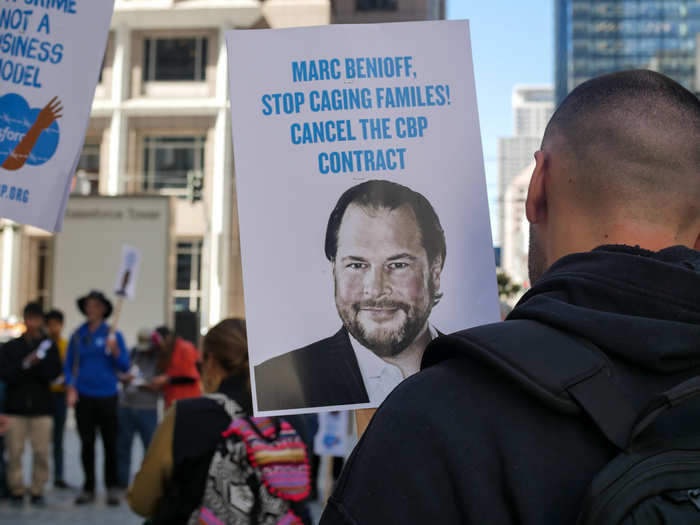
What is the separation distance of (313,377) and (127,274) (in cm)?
782

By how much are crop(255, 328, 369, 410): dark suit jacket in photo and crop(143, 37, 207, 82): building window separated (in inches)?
1155

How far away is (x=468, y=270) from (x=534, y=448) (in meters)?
0.72

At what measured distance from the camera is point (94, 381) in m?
8.43

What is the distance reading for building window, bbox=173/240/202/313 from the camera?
29031 mm

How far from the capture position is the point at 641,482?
1.01 metres

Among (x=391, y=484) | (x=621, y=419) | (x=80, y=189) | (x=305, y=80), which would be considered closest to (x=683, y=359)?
(x=621, y=419)

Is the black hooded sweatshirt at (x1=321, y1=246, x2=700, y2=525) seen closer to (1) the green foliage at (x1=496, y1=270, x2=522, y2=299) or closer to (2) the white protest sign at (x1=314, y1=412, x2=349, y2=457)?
(2) the white protest sign at (x1=314, y1=412, x2=349, y2=457)

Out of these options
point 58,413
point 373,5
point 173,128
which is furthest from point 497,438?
point 373,5

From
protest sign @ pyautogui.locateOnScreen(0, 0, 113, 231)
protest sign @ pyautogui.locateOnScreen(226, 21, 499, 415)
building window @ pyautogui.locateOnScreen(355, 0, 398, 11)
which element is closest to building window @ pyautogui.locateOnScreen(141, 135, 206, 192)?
building window @ pyautogui.locateOnScreen(355, 0, 398, 11)

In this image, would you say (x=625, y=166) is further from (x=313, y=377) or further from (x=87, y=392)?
(x=87, y=392)

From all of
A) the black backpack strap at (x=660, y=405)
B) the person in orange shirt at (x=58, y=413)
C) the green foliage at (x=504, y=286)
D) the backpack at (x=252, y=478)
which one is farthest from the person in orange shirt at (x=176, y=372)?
the black backpack strap at (x=660, y=405)

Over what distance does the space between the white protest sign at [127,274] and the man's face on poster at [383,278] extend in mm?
7651

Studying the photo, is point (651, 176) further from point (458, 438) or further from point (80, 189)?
point (80, 189)

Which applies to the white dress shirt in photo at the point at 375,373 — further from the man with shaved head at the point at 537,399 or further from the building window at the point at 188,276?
the building window at the point at 188,276
